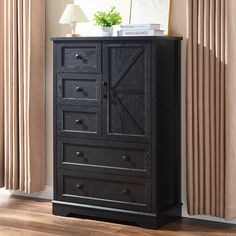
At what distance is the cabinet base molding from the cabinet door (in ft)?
1.59

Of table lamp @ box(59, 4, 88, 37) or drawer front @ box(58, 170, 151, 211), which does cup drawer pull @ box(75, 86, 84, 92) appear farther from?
drawer front @ box(58, 170, 151, 211)

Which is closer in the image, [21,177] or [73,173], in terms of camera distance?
[73,173]

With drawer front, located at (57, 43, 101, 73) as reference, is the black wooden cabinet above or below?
below

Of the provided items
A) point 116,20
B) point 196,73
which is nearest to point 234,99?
point 196,73

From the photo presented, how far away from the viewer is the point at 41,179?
5.17 meters

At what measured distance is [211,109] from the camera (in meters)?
4.39

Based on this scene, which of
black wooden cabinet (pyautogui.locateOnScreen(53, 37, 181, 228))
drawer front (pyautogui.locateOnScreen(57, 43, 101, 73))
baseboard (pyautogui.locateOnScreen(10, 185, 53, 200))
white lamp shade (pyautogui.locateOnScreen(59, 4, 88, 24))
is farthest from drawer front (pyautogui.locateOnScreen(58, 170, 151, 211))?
white lamp shade (pyautogui.locateOnScreen(59, 4, 88, 24))

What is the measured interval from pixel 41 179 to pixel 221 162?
1481 millimetres

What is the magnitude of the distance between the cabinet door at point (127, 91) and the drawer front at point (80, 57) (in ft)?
0.24

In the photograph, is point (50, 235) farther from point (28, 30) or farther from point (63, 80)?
point (28, 30)

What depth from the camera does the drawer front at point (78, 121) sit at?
452 centimetres

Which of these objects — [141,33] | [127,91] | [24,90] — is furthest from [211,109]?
[24,90]

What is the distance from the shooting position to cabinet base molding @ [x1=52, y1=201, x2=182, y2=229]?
14.3ft

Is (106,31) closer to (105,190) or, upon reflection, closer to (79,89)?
(79,89)
